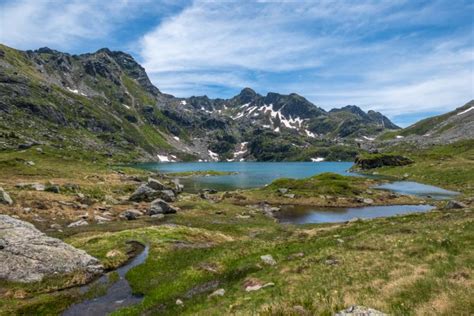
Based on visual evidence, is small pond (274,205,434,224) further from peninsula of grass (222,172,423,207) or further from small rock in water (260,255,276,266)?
small rock in water (260,255,276,266)

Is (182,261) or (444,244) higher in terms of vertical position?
(444,244)

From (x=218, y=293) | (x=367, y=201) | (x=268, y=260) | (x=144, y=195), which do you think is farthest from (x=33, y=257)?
(x=367, y=201)

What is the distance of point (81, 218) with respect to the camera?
61094mm

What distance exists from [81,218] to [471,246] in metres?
57.1

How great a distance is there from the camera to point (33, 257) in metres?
31.6

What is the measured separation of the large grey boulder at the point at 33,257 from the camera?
29.9 metres

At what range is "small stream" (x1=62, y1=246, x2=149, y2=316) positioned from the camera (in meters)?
25.2

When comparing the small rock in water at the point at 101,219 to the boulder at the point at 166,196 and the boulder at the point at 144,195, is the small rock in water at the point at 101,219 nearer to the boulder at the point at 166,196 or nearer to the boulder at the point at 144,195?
the boulder at the point at 144,195

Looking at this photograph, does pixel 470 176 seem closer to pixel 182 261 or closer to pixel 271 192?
pixel 271 192

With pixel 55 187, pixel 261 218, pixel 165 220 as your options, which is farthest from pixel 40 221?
pixel 261 218

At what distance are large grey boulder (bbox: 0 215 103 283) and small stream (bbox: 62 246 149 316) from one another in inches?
122

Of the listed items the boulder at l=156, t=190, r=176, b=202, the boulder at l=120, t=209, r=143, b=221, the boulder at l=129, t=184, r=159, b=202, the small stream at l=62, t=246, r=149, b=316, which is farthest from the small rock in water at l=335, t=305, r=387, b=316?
the boulder at l=129, t=184, r=159, b=202

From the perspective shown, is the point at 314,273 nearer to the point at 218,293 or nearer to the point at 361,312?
the point at 218,293

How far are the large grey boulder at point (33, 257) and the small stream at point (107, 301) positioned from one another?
3096 millimetres
